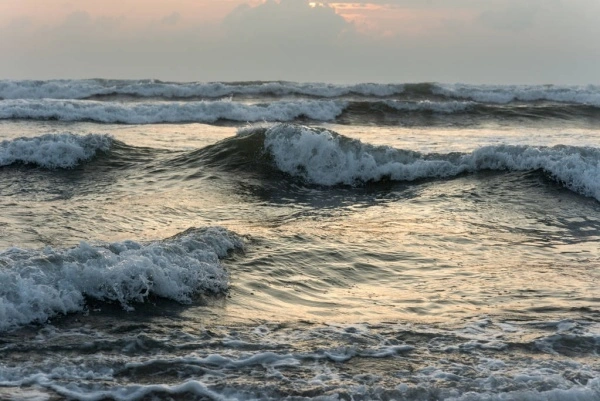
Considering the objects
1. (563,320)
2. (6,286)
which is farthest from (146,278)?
(563,320)

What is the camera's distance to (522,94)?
30750 millimetres

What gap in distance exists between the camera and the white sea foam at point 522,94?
2988 cm

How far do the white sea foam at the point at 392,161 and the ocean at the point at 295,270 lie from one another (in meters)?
0.04

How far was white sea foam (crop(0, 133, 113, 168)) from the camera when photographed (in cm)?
1296

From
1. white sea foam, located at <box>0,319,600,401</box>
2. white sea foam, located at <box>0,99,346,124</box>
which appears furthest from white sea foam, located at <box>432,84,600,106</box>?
white sea foam, located at <box>0,319,600,401</box>

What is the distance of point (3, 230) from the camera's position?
7.76 meters

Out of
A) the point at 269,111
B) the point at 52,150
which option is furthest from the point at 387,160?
the point at 269,111

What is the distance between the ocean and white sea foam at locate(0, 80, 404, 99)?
46.1 ft

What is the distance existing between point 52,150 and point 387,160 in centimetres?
637

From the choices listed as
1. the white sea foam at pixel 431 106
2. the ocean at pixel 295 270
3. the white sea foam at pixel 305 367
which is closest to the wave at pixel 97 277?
the ocean at pixel 295 270

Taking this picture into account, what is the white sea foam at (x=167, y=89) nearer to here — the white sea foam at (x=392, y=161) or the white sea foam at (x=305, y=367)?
the white sea foam at (x=392, y=161)

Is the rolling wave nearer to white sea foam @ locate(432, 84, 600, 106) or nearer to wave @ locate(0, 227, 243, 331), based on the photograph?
wave @ locate(0, 227, 243, 331)

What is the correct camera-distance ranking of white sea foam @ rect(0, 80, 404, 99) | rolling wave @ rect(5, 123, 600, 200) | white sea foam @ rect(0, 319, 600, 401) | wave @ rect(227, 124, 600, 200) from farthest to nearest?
white sea foam @ rect(0, 80, 404, 99) < rolling wave @ rect(5, 123, 600, 200) < wave @ rect(227, 124, 600, 200) < white sea foam @ rect(0, 319, 600, 401)

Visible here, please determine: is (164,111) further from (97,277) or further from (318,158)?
(97,277)
